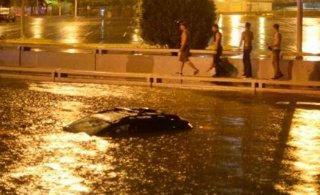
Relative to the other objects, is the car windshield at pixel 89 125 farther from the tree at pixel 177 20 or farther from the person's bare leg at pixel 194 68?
the tree at pixel 177 20

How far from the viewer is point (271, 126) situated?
15.4m

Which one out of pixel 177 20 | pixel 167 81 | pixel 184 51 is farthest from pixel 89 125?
pixel 177 20

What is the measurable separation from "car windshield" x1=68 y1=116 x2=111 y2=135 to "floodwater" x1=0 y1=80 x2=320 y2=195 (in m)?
0.27

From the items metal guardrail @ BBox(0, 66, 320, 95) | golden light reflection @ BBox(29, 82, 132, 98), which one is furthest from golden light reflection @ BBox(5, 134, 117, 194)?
metal guardrail @ BBox(0, 66, 320, 95)

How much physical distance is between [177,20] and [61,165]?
15.8m

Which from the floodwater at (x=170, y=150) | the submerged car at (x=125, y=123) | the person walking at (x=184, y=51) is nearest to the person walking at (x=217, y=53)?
the person walking at (x=184, y=51)

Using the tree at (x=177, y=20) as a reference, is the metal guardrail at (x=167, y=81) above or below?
below

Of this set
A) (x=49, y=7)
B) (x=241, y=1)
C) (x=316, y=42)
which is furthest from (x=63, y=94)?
(x=49, y=7)

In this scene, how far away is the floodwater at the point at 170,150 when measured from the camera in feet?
32.8

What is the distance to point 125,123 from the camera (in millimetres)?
13781

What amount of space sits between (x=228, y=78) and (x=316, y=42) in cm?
1800

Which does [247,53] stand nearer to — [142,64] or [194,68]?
[194,68]

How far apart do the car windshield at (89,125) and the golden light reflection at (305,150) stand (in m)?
3.40

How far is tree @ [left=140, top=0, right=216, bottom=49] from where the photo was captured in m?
26.2
